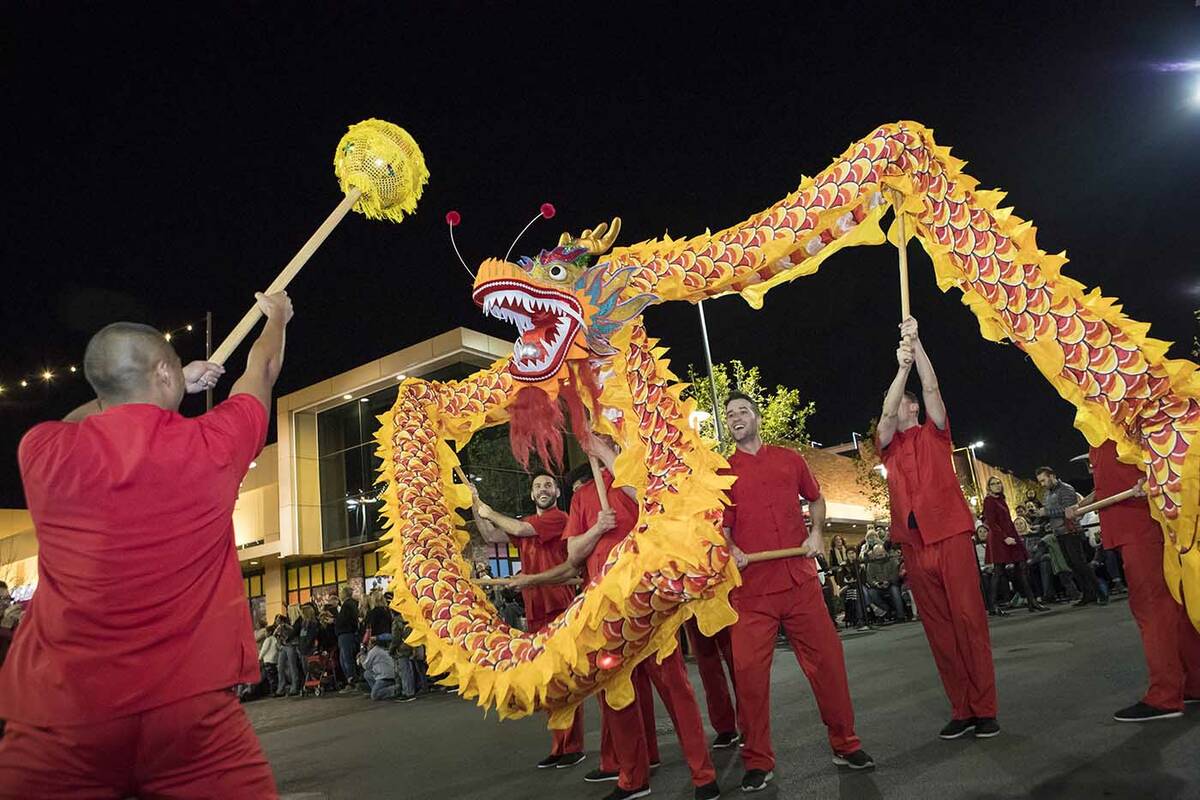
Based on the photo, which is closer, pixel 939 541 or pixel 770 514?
pixel 770 514

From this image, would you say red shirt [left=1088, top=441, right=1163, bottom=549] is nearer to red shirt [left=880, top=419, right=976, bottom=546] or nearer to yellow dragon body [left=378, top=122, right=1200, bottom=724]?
red shirt [left=880, top=419, right=976, bottom=546]

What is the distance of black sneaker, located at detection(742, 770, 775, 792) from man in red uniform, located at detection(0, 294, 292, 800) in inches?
94.6

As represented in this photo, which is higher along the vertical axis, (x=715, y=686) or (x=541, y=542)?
(x=541, y=542)

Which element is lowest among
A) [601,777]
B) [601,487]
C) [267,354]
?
[601,777]

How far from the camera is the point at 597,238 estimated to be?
4.30m

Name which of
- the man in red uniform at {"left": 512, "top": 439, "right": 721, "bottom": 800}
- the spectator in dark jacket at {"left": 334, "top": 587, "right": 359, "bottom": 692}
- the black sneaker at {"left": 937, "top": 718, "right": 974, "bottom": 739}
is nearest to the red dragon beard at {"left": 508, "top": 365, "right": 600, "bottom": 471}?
the man in red uniform at {"left": 512, "top": 439, "right": 721, "bottom": 800}

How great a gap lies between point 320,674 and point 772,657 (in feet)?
40.4

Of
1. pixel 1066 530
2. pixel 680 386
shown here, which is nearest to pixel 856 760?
pixel 680 386

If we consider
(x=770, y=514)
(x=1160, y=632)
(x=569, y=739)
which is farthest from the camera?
(x=569, y=739)

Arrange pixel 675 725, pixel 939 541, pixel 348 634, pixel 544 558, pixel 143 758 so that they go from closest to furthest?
1. pixel 143 758
2. pixel 675 725
3. pixel 939 541
4. pixel 544 558
5. pixel 348 634

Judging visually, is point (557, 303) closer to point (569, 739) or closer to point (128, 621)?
point (128, 621)

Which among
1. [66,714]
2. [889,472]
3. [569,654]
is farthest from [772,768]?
[66,714]

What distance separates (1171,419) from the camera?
3.35 metres

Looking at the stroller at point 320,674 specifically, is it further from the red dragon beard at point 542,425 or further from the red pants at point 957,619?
the red pants at point 957,619
